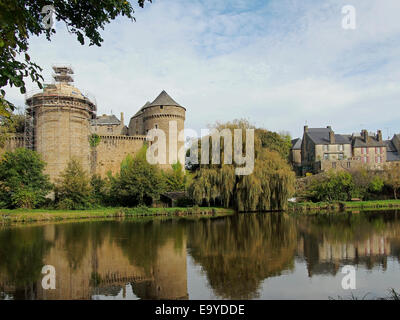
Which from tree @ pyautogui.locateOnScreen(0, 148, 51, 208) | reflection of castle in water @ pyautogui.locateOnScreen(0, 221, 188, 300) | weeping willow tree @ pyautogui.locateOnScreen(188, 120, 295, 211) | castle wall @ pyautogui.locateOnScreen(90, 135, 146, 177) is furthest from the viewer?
castle wall @ pyautogui.locateOnScreen(90, 135, 146, 177)

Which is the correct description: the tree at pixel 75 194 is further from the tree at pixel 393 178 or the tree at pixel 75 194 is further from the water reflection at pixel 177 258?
the tree at pixel 393 178

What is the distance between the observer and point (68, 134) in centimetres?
2514

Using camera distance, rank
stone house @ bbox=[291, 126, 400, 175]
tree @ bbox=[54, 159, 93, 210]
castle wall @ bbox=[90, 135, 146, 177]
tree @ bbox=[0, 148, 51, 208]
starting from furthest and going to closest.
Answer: stone house @ bbox=[291, 126, 400, 175] < castle wall @ bbox=[90, 135, 146, 177] < tree @ bbox=[54, 159, 93, 210] < tree @ bbox=[0, 148, 51, 208]

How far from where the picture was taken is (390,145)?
3738 cm

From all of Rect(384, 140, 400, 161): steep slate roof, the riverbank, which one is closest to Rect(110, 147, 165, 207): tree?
the riverbank

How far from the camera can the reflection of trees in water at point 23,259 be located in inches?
237

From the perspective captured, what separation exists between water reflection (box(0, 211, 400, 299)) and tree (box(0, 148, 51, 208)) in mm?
7821

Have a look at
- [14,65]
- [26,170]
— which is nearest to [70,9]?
[14,65]

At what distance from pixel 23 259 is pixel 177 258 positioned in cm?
380

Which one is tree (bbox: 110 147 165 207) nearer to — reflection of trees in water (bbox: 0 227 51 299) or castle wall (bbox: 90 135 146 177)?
castle wall (bbox: 90 135 146 177)

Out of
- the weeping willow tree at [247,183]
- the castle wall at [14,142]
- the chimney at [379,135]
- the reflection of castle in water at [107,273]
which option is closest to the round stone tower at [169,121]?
the weeping willow tree at [247,183]

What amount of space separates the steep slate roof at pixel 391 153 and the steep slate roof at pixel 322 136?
4.49 metres

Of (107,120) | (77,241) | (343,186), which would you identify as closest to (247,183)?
(343,186)

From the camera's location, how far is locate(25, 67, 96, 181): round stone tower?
2475 centimetres
